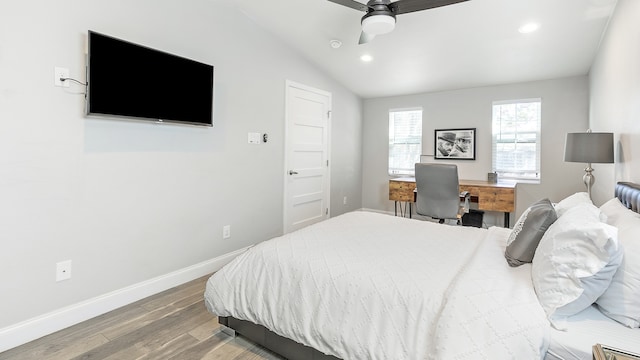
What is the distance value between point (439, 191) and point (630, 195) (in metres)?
1.94

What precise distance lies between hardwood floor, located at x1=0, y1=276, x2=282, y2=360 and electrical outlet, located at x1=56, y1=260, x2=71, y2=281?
34 cm

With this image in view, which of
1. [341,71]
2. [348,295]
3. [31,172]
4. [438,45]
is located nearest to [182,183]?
[31,172]

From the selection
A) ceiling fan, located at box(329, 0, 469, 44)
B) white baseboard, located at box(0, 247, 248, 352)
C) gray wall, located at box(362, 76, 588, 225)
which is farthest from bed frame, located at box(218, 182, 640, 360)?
gray wall, located at box(362, 76, 588, 225)

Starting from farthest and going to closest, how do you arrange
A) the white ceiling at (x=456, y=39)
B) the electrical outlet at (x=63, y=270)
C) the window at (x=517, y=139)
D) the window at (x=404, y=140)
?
1. the window at (x=404, y=140)
2. the window at (x=517, y=139)
3. the white ceiling at (x=456, y=39)
4. the electrical outlet at (x=63, y=270)

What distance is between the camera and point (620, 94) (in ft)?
7.70

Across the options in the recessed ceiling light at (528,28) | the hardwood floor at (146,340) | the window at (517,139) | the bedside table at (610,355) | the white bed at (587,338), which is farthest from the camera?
the window at (517,139)

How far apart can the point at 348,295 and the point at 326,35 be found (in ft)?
9.85

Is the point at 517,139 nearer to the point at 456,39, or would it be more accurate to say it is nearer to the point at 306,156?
the point at 456,39

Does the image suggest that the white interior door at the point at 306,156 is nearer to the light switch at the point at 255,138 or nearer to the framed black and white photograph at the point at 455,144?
the light switch at the point at 255,138

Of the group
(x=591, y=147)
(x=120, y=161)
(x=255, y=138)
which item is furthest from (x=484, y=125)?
(x=120, y=161)

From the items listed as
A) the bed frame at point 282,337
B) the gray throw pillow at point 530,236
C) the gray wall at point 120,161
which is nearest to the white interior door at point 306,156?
the gray wall at point 120,161

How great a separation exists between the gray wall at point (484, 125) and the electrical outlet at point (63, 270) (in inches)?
174

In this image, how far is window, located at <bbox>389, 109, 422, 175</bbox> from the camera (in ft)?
17.0

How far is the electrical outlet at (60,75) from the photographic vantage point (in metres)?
2.04
